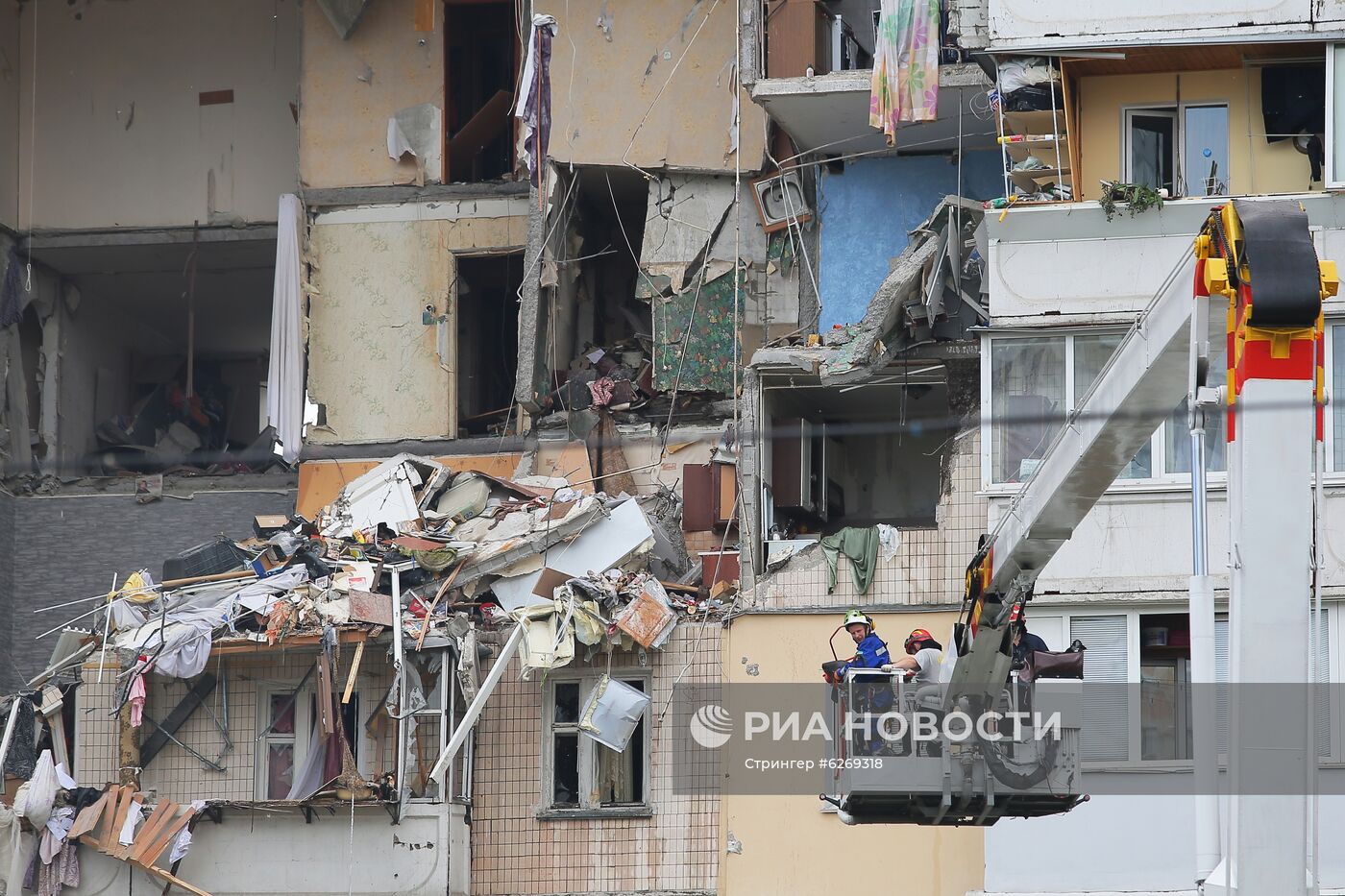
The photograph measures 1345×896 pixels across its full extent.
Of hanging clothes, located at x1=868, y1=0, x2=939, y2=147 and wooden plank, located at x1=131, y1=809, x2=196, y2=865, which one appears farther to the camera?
hanging clothes, located at x1=868, y1=0, x2=939, y2=147

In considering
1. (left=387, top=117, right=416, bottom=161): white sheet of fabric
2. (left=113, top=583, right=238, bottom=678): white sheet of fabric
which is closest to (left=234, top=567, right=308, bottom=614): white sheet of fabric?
(left=113, top=583, right=238, bottom=678): white sheet of fabric

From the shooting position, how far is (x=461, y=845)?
2369cm

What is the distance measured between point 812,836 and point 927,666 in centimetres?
733

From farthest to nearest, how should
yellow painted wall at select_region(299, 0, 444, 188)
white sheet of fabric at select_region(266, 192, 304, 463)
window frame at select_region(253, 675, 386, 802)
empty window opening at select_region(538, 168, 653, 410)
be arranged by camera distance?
yellow painted wall at select_region(299, 0, 444, 188) → white sheet of fabric at select_region(266, 192, 304, 463) → empty window opening at select_region(538, 168, 653, 410) → window frame at select_region(253, 675, 386, 802)

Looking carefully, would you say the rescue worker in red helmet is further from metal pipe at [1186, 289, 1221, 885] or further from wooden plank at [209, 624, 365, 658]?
wooden plank at [209, 624, 365, 658]

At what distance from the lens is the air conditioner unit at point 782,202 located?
89.2 feet

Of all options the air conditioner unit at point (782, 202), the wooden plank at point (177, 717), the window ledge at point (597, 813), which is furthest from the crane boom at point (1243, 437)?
the air conditioner unit at point (782, 202)

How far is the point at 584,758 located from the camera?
2423cm

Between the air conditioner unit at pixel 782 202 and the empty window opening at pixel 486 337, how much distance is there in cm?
408

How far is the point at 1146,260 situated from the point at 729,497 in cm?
630

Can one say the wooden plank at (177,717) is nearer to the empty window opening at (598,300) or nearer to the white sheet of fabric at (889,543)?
the empty window opening at (598,300)

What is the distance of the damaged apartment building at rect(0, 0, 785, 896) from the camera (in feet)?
78.1

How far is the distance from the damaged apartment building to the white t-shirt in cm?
752

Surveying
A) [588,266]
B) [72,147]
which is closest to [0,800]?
[588,266]
